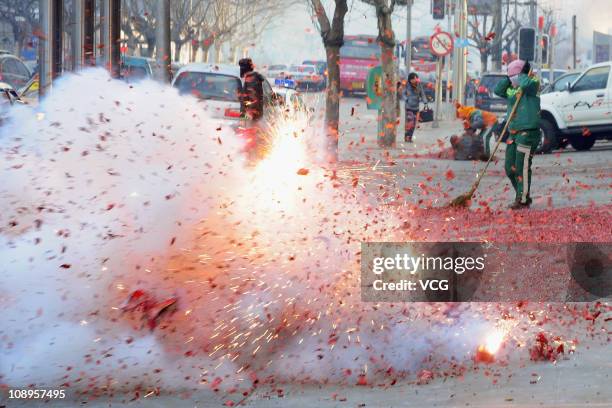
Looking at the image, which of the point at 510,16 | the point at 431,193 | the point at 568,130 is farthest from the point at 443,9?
the point at 510,16

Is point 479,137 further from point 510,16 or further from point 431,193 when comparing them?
point 510,16

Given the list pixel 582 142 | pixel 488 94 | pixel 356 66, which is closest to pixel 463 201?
pixel 582 142

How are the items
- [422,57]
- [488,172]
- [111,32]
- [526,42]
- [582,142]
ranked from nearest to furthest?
[111,32] → [488,172] → [582,142] → [526,42] → [422,57]

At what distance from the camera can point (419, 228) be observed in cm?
1130

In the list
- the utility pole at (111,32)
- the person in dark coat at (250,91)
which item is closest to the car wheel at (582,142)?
the person in dark coat at (250,91)

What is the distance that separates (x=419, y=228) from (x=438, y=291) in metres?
4.14

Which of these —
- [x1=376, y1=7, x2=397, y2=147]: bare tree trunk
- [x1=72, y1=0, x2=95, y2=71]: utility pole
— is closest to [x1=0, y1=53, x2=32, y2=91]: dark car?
[x1=376, y1=7, x2=397, y2=147]: bare tree trunk

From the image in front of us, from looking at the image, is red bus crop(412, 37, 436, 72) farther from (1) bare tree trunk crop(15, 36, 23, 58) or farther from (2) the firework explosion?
(2) the firework explosion

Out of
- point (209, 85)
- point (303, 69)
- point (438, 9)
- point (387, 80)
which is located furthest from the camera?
point (303, 69)

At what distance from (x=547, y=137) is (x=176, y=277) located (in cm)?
1734

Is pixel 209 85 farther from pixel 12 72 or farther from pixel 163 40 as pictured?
pixel 12 72

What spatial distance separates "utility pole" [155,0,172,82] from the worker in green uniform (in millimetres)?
4907

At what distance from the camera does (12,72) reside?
25.0 metres

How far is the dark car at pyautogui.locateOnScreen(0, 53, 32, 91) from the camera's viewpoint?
2428 cm
